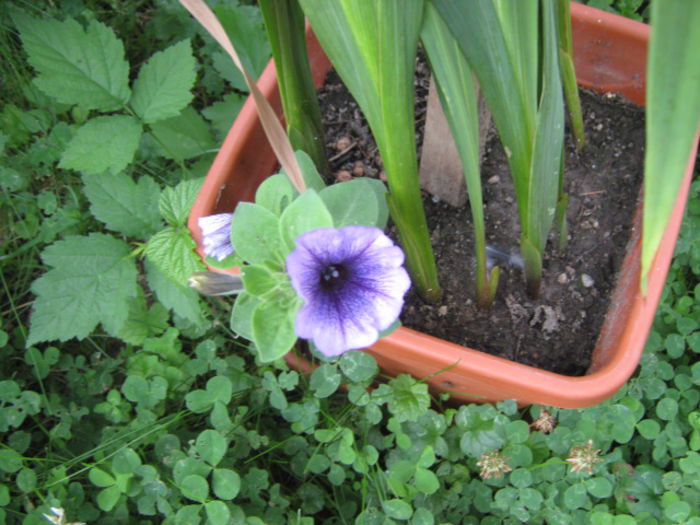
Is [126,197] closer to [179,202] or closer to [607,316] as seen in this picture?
[179,202]

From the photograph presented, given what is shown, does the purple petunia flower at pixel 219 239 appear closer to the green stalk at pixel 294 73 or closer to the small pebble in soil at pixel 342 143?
the green stalk at pixel 294 73

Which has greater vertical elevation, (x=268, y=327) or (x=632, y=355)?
(x=268, y=327)

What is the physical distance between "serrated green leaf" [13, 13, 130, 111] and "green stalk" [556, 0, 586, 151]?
743 mm

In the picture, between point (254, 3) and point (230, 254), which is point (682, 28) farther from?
point (254, 3)

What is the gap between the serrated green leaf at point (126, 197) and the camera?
3.86 ft

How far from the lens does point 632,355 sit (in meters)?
0.88

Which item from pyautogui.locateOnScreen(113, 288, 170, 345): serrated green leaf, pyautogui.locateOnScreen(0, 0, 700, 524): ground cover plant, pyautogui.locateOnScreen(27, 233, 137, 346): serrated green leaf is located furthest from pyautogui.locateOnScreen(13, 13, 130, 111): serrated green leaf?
pyautogui.locateOnScreen(113, 288, 170, 345): serrated green leaf

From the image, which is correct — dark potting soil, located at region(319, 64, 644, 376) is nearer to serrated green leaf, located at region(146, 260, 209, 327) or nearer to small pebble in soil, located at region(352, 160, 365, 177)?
small pebble in soil, located at region(352, 160, 365, 177)

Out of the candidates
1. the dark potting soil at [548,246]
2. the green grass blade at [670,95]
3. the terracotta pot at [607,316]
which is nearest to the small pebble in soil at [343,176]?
the dark potting soil at [548,246]

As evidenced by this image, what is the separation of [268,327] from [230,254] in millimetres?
166

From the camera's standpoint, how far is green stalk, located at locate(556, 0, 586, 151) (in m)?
0.89

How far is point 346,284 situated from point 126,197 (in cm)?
66

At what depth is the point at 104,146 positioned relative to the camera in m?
1.17

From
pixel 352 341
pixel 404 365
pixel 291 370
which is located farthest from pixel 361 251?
pixel 291 370
